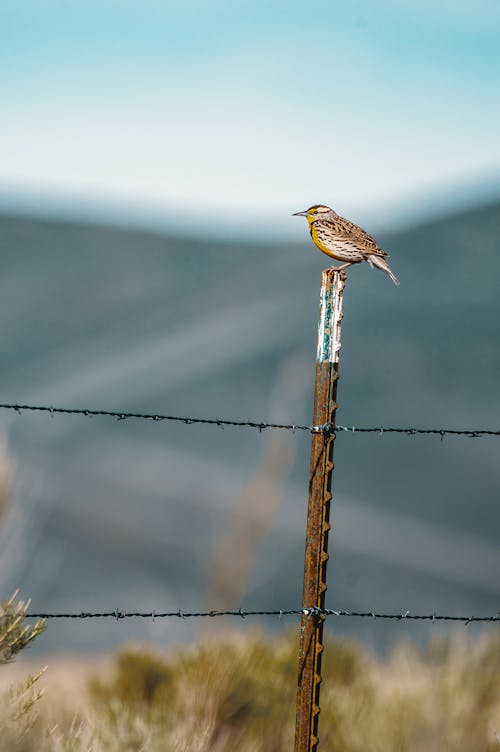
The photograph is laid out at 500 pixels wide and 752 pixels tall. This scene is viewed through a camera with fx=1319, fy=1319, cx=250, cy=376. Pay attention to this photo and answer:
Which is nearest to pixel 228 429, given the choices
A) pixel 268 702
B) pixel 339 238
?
pixel 268 702

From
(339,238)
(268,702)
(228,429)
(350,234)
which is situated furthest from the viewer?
(228,429)

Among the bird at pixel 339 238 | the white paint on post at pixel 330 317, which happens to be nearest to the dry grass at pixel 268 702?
the white paint on post at pixel 330 317

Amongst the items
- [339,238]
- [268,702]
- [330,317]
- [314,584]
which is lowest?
[268,702]

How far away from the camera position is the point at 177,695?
301 inches

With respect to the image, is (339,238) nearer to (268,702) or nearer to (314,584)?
(314,584)

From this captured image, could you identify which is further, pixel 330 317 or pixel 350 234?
pixel 350 234

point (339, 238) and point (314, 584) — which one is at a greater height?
point (339, 238)

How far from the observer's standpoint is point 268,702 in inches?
307

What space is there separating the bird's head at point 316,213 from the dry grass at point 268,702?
250 cm

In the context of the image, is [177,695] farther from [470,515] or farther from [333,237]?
[470,515]

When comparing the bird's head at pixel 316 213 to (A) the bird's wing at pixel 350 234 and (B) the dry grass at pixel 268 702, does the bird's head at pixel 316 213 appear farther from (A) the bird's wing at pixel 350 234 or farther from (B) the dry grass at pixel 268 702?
(B) the dry grass at pixel 268 702

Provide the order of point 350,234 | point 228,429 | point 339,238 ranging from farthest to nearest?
point 228,429, point 350,234, point 339,238

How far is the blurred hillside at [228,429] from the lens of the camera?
26688 millimetres

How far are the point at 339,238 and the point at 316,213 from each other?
18.9 inches
